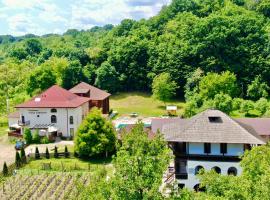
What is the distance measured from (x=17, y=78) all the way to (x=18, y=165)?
41.8 metres

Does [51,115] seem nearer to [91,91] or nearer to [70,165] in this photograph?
[91,91]

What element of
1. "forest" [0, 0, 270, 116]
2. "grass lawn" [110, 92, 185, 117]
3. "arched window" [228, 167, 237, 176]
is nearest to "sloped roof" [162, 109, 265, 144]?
"arched window" [228, 167, 237, 176]

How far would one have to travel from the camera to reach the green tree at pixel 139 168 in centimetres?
1623

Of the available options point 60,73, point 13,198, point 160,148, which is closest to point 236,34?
point 60,73

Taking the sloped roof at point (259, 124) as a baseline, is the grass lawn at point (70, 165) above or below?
below

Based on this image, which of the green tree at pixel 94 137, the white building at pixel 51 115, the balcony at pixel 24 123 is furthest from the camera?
the balcony at pixel 24 123

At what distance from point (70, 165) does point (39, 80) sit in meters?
34.7

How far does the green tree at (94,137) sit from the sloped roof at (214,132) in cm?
986

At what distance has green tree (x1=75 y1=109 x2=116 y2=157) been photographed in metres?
40.3

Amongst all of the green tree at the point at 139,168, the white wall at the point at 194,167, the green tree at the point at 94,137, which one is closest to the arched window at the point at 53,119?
the green tree at the point at 94,137

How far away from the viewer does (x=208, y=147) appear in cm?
3105

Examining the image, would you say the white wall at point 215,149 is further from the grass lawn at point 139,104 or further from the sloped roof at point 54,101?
the grass lawn at point 139,104

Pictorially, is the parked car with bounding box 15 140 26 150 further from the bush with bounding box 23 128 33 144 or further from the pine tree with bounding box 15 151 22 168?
the pine tree with bounding box 15 151 22 168

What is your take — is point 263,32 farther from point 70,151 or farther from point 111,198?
point 111,198
